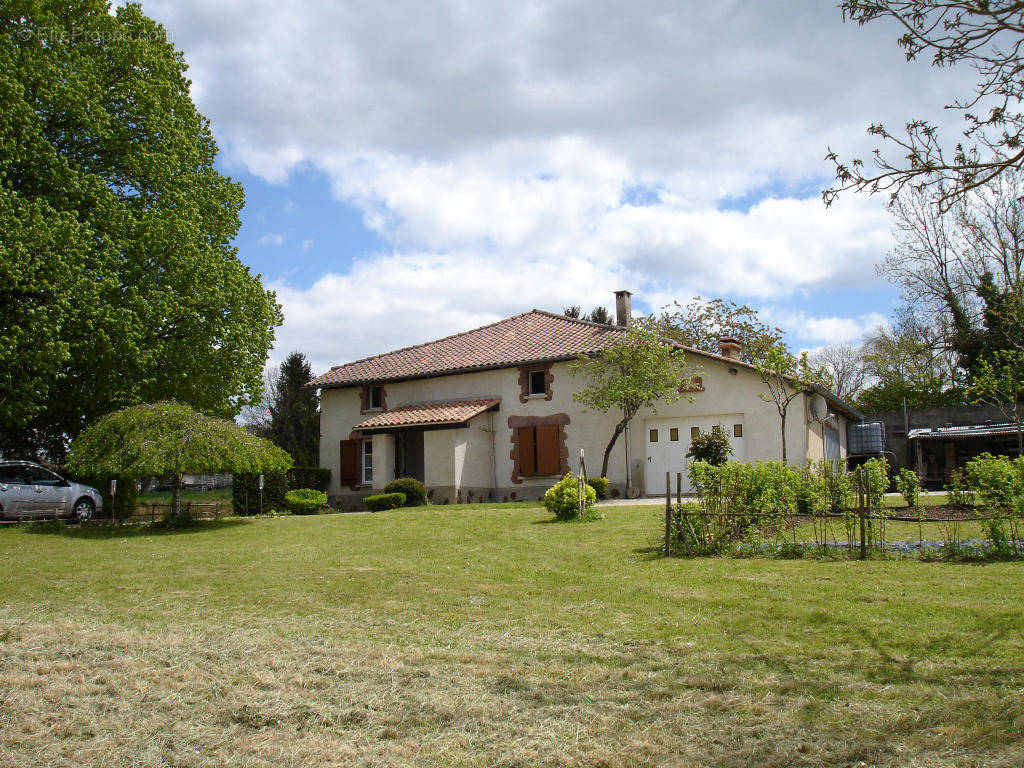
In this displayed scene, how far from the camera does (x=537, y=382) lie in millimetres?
23172

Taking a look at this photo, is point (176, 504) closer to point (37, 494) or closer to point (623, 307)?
point (37, 494)

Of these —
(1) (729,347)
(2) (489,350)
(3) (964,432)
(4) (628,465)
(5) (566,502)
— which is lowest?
(5) (566,502)

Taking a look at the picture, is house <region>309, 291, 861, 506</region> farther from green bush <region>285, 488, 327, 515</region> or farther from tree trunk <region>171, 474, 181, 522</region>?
tree trunk <region>171, 474, 181, 522</region>

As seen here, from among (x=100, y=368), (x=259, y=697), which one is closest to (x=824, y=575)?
(x=259, y=697)

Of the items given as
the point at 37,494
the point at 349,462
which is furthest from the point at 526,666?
the point at 349,462

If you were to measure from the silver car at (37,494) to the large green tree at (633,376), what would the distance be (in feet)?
40.9

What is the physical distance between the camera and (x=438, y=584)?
8297 millimetres

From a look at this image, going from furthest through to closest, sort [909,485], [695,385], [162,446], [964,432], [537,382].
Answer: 1. [964,432]
2. [537,382]
3. [695,385]
4. [162,446]
5. [909,485]

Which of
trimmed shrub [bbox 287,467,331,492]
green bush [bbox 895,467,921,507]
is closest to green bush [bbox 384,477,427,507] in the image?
trimmed shrub [bbox 287,467,331,492]

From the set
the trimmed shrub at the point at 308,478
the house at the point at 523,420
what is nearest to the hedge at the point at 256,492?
the trimmed shrub at the point at 308,478

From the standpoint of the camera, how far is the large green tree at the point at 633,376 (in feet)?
65.3

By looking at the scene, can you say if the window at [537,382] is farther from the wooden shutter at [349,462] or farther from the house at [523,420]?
the wooden shutter at [349,462]

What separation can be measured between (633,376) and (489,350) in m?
6.31

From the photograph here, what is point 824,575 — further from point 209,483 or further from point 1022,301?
point 209,483
